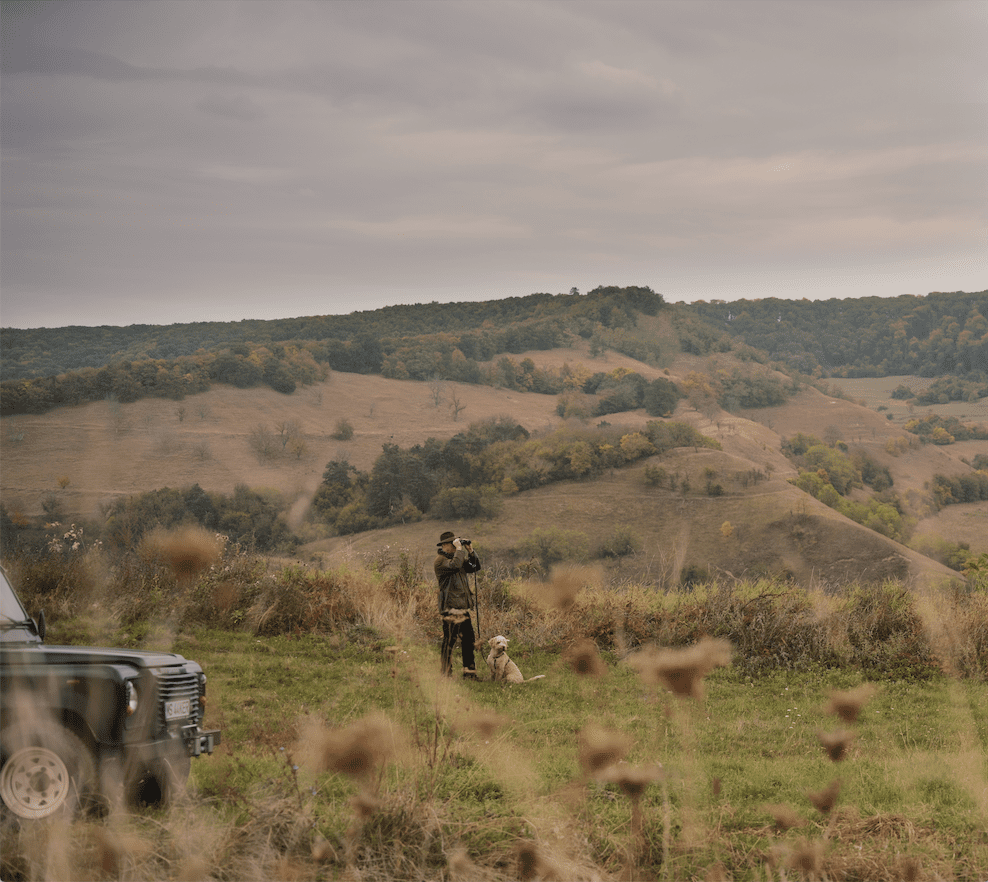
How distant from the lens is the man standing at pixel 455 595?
31.2ft

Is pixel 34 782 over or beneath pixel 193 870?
over

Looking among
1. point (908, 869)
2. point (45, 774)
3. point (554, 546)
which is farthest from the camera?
point (554, 546)

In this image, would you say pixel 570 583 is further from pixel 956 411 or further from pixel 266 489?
pixel 956 411

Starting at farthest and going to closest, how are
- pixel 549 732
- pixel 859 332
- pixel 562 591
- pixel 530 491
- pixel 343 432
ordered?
pixel 859 332 → pixel 343 432 → pixel 530 491 → pixel 562 591 → pixel 549 732

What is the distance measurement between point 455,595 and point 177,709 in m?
4.83

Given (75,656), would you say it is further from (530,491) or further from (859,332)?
(859,332)

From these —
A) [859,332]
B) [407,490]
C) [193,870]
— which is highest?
[859,332]

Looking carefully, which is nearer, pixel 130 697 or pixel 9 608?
pixel 130 697

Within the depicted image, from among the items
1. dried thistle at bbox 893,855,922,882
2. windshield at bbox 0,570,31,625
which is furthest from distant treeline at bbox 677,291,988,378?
windshield at bbox 0,570,31,625

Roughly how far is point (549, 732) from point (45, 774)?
4.49m

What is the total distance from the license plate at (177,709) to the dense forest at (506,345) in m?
47.4

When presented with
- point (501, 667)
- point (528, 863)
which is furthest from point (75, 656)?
point (501, 667)

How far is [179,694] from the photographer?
5000 mm

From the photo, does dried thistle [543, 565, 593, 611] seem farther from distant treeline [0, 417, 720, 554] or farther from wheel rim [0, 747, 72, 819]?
distant treeline [0, 417, 720, 554]
